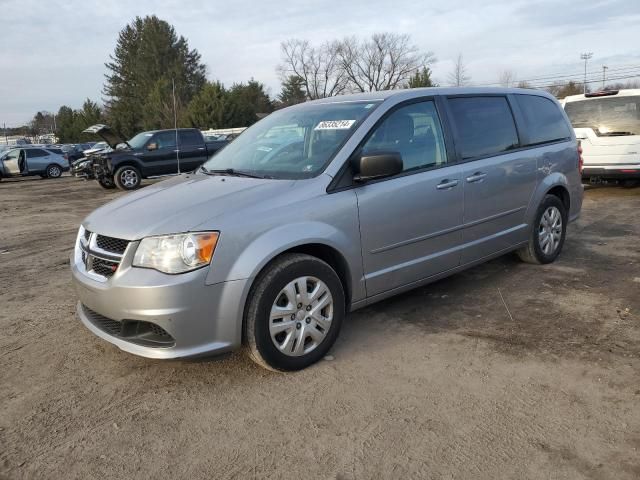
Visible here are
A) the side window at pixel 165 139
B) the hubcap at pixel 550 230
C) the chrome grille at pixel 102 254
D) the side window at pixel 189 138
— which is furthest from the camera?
the side window at pixel 189 138

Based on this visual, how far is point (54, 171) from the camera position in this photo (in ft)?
82.3

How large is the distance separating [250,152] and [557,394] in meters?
2.73

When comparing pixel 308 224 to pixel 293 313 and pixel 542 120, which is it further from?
pixel 542 120

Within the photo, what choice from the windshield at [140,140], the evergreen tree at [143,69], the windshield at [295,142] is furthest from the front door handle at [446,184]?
the evergreen tree at [143,69]

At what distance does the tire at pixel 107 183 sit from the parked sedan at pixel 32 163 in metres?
9.80

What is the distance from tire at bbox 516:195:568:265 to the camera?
520 cm

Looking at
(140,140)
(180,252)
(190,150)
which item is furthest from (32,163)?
(180,252)

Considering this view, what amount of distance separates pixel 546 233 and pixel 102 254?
4141mm

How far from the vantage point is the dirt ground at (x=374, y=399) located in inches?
97.6

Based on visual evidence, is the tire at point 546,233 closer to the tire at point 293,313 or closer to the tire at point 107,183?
the tire at point 293,313

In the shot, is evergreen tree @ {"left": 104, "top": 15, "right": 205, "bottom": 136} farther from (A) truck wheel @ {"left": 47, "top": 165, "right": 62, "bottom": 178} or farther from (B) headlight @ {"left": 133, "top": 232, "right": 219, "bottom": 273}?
(B) headlight @ {"left": 133, "top": 232, "right": 219, "bottom": 273}

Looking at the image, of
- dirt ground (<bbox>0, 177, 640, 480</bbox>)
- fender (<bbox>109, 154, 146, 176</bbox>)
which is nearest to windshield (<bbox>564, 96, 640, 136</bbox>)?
dirt ground (<bbox>0, 177, 640, 480</bbox>)

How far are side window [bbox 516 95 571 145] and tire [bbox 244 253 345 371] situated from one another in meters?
2.82

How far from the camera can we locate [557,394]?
9.71ft
